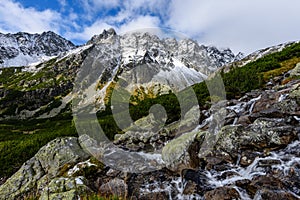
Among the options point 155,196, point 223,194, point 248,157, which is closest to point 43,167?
point 155,196

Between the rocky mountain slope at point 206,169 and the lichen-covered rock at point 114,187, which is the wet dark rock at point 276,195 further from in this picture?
the lichen-covered rock at point 114,187

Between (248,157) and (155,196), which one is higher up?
(248,157)

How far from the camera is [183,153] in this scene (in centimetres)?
1833

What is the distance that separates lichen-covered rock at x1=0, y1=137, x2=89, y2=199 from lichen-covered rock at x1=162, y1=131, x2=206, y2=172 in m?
9.12

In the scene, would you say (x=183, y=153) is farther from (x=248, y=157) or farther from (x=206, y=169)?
(x=248, y=157)

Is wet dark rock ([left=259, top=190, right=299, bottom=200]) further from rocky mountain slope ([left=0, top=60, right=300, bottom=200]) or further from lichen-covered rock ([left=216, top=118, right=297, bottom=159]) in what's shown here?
lichen-covered rock ([left=216, top=118, right=297, bottom=159])

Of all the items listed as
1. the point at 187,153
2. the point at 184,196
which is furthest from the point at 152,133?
the point at 184,196

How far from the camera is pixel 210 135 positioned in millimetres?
21234

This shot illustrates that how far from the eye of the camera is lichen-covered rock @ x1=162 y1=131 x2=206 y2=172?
1788 centimetres

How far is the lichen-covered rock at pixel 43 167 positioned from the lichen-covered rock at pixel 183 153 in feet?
29.9

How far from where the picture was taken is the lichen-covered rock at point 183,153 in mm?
17875

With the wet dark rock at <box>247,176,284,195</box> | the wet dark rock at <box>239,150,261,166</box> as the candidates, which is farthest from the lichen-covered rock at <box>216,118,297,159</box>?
the wet dark rock at <box>247,176,284,195</box>

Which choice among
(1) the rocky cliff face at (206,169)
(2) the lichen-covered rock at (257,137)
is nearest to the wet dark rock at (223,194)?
(1) the rocky cliff face at (206,169)

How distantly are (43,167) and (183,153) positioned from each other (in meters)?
14.4
